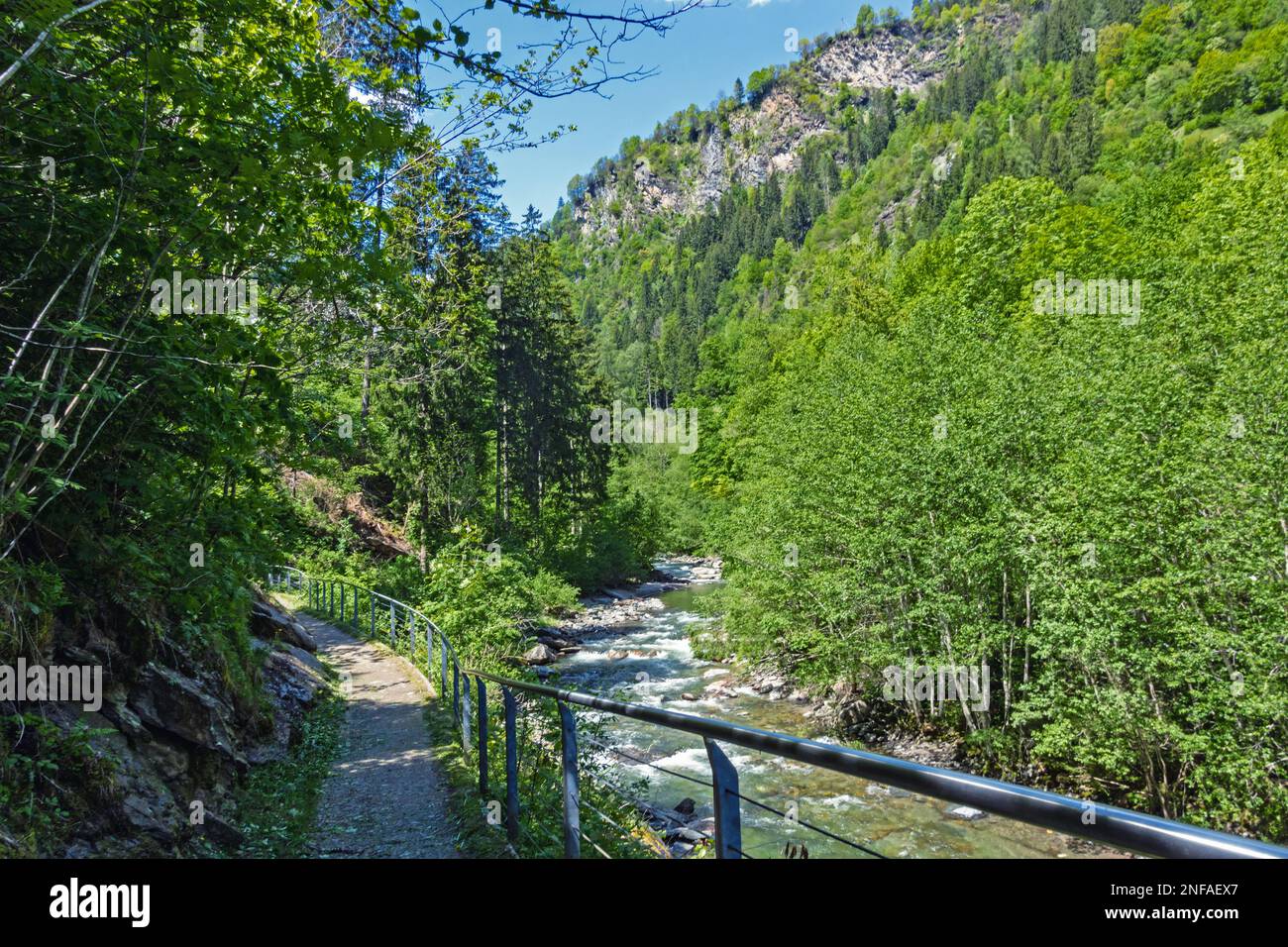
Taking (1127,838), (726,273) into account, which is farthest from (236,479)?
(726,273)

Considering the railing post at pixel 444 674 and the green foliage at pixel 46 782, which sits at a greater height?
the green foliage at pixel 46 782

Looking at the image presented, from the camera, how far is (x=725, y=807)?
86.4 inches

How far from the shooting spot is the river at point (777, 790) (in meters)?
10.7

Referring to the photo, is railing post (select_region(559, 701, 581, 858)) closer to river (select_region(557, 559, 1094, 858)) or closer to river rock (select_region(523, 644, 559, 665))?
river (select_region(557, 559, 1094, 858))

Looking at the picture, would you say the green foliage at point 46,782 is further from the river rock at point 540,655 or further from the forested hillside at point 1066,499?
the river rock at point 540,655

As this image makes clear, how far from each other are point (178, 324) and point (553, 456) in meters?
30.2

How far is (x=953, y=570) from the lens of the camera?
15031 mm

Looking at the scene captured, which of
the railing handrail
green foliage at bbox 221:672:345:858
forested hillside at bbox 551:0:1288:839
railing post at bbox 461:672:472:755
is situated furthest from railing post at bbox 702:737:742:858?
forested hillside at bbox 551:0:1288:839

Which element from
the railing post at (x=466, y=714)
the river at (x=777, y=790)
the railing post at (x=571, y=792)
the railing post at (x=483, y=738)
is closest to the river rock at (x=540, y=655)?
the river at (x=777, y=790)

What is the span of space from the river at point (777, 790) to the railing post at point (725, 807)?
9.68ft

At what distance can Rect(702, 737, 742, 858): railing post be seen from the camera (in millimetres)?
2137

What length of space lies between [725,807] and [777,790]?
1208 cm

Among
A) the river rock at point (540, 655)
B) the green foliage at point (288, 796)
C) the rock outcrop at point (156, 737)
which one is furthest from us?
the river rock at point (540, 655)

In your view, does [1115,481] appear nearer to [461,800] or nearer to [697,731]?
[461,800]
